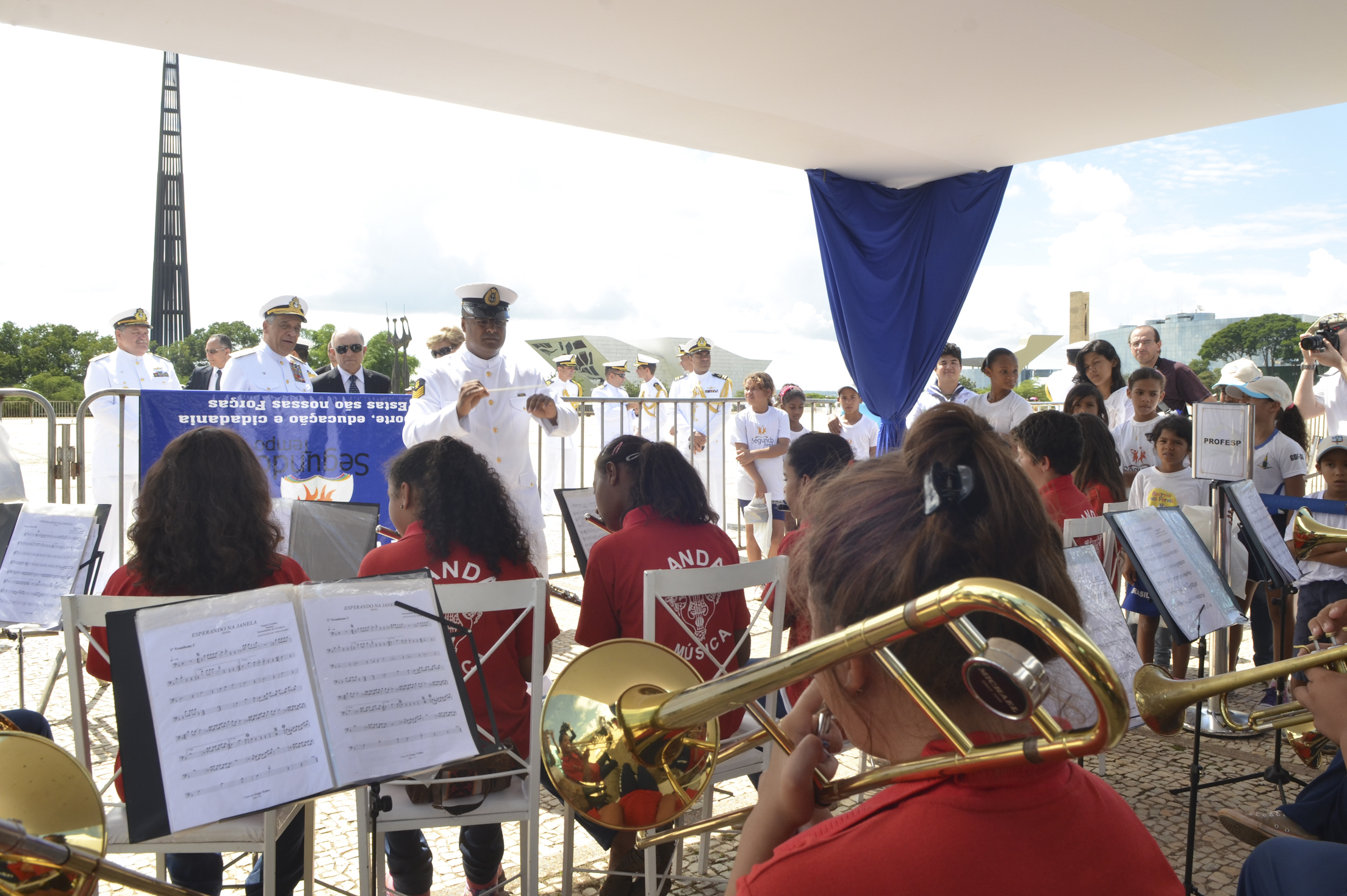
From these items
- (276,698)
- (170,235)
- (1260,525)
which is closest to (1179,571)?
(1260,525)

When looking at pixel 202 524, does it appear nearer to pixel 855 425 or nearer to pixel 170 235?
pixel 855 425

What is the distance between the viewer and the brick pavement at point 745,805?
2670mm

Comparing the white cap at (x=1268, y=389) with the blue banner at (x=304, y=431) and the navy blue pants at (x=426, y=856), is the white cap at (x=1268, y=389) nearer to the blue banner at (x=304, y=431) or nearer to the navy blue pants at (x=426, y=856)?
the navy blue pants at (x=426, y=856)

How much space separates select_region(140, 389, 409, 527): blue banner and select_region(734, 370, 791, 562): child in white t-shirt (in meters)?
3.08

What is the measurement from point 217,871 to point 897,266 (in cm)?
523

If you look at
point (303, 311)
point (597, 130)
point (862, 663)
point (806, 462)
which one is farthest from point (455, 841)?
point (303, 311)

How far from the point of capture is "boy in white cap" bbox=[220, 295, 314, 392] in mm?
5824

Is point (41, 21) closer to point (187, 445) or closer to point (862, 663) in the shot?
point (187, 445)

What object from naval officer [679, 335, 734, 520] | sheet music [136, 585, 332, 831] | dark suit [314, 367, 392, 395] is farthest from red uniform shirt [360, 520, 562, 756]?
dark suit [314, 367, 392, 395]

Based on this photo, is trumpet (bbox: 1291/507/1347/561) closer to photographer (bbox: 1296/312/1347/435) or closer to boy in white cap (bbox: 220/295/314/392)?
photographer (bbox: 1296/312/1347/435)

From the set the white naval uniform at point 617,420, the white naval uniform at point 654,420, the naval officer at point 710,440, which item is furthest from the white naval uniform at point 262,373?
the naval officer at point 710,440

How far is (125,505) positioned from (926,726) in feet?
18.6

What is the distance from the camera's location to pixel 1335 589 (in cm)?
376

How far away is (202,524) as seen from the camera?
2279mm
